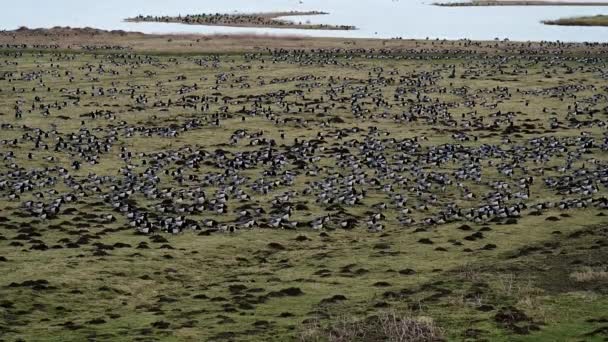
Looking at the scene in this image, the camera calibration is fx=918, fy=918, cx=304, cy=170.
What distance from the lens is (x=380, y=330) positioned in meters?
25.6

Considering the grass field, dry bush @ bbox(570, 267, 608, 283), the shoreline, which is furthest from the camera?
the shoreline

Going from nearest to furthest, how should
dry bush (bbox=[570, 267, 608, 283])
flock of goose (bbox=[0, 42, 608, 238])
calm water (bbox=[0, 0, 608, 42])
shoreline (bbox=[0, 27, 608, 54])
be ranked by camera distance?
dry bush (bbox=[570, 267, 608, 283]) → flock of goose (bbox=[0, 42, 608, 238]) → shoreline (bbox=[0, 27, 608, 54]) → calm water (bbox=[0, 0, 608, 42])

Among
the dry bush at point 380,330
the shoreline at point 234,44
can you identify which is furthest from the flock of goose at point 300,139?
the dry bush at point 380,330

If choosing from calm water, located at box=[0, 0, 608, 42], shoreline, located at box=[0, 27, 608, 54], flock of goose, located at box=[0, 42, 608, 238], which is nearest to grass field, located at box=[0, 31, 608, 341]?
flock of goose, located at box=[0, 42, 608, 238]

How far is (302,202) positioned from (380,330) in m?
20.1

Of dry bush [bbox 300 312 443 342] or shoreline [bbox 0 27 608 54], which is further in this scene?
shoreline [bbox 0 27 608 54]

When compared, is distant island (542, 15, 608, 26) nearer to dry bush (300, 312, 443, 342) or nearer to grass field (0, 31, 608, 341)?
grass field (0, 31, 608, 341)

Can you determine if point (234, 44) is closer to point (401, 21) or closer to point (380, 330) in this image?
point (401, 21)

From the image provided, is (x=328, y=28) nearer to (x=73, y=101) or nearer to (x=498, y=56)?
(x=498, y=56)

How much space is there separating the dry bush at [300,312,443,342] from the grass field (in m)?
0.09

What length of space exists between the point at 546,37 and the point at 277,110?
68.0 metres

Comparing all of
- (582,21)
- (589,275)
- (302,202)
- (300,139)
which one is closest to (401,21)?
(582,21)

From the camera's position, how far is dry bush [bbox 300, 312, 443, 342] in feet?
81.2

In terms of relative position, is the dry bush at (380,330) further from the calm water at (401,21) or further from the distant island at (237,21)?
the distant island at (237,21)
